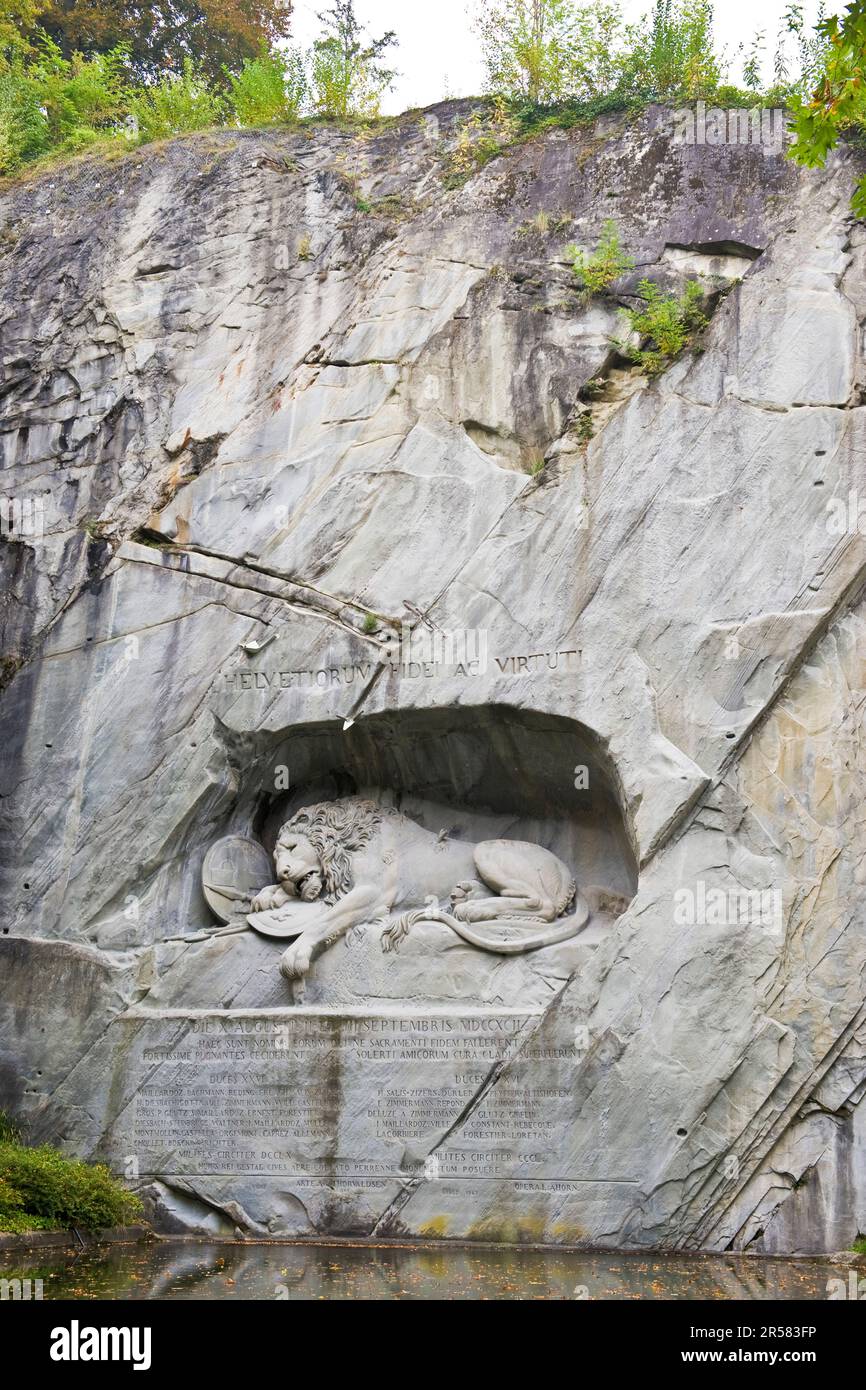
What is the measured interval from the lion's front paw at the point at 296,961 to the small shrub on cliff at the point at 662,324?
564 cm

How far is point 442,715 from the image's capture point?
12266 mm

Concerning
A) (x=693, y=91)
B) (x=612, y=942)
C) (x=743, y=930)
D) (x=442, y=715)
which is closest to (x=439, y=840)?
(x=442, y=715)

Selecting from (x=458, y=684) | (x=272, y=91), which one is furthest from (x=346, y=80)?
(x=458, y=684)

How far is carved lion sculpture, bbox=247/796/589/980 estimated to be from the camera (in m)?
12.0

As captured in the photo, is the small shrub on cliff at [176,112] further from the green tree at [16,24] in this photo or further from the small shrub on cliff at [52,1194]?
the small shrub on cliff at [52,1194]

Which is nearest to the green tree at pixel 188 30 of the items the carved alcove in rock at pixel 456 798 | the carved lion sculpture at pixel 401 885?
the carved alcove in rock at pixel 456 798

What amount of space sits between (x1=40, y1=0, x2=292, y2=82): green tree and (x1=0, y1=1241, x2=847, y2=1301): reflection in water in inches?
653

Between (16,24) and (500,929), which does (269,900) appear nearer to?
(500,929)

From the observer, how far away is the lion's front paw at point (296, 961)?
39.4 ft

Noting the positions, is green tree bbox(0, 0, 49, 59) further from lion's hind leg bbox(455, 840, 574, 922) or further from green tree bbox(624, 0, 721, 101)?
lion's hind leg bbox(455, 840, 574, 922)

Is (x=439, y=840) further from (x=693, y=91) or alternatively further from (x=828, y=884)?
(x=693, y=91)

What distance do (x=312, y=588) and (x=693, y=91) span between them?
606 cm

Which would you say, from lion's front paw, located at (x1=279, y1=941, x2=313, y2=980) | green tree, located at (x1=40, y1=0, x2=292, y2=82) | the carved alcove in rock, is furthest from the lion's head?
green tree, located at (x1=40, y1=0, x2=292, y2=82)

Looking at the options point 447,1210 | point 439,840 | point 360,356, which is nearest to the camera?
point 447,1210
